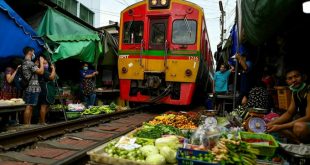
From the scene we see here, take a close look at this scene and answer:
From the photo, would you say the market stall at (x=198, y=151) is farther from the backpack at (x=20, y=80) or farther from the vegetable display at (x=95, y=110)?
the vegetable display at (x=95, y=110)

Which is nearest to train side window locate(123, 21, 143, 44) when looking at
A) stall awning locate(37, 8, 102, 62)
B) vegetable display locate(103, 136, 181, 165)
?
stall awning locate(37, 8, 102, 62)

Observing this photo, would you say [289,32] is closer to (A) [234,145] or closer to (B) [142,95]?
(A) [234,145]

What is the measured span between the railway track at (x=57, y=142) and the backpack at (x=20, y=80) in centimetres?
158

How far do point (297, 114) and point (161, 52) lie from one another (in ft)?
16.7

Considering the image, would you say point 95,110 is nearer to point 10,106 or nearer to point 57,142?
point 10,106

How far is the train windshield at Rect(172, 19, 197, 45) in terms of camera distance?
9078mm

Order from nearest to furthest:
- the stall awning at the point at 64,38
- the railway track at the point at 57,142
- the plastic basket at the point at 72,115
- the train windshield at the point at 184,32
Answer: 1. the railway track at the point at 57,142
2. the plastic basket at the point at 72,115
3. the train windshield at the point at 184,32
4. the stall awning at the point at 64,38

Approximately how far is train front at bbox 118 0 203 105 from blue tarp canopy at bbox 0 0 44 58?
318cm

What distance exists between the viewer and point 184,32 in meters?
9.15

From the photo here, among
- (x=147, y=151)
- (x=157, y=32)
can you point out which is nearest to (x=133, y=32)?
(x=157, y=32)

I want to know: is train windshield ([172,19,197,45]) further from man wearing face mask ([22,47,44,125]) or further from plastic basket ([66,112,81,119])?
man wearing face mask ([22,47,44,125])

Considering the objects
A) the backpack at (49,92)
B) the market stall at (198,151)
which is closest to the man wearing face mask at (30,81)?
the backpack at (49,92)

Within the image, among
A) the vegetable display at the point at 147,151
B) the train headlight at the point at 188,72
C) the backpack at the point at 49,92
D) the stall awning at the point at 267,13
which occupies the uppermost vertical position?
the stall awning at the point at 267,13

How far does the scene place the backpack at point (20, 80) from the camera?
6.86 m
